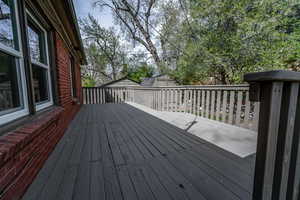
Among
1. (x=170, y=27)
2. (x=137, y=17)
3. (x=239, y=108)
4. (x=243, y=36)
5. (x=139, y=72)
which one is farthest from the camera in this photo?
(x=139, y=72)

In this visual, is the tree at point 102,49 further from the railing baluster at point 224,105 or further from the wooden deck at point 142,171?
the wooden deck at point 142,171

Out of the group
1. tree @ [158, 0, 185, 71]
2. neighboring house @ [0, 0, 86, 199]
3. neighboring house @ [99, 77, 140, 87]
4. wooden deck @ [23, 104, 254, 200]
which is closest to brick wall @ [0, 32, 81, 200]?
neighboring house @ [0, 0, 86, 199]

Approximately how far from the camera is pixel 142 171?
1468 mm

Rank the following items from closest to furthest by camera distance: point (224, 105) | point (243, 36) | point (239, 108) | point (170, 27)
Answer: point (239, 108) < point (224, 105) < point (243, 36) < point (170, 27)

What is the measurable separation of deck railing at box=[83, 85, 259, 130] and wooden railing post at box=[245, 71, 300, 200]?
2.04 m

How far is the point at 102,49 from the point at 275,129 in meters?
21.1

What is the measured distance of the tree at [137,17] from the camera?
11.3m

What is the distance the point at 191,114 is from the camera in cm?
414

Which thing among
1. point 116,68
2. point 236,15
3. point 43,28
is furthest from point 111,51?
point 43,28

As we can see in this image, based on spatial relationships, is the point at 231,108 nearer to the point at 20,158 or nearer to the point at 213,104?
the point at 213,104

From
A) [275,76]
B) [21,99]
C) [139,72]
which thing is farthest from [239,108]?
[139,72]

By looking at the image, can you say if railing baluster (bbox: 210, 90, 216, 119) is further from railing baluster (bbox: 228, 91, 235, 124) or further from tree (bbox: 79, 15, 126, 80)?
tree (bbox: 79, 15, 126, 80)

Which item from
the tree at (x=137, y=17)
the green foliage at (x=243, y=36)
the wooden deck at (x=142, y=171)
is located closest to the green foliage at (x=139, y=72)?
the tree at (x=137, y=17)

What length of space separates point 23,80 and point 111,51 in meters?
19.9
